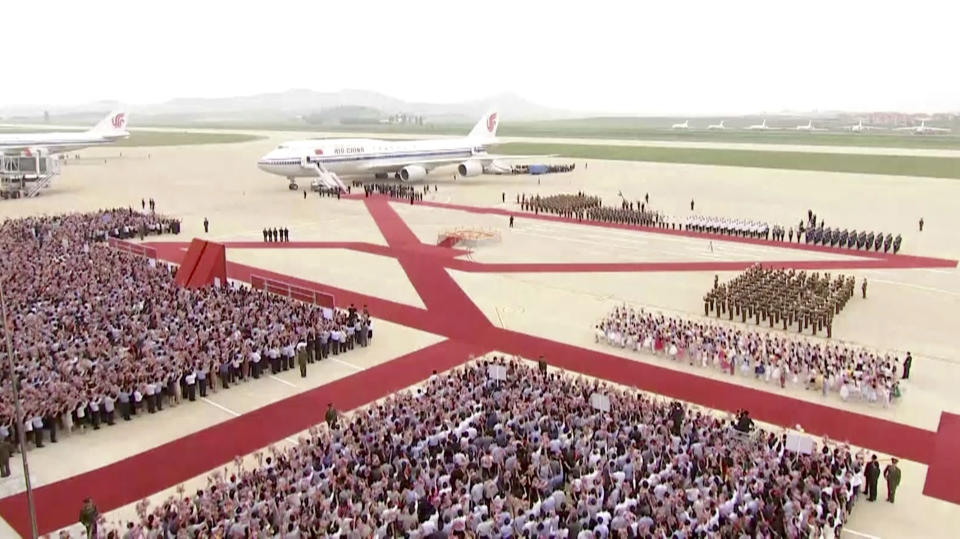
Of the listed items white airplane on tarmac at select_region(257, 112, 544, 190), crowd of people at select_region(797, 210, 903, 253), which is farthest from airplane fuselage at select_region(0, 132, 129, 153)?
crowd of people at select_region(797, 210, 903, 253)

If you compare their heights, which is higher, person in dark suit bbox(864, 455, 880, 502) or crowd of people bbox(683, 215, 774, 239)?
crowd of people bbox(683, 215, 774, 239)

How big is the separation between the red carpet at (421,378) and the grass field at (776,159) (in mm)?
66696

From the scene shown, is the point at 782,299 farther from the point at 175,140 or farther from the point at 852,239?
the point at 175,140

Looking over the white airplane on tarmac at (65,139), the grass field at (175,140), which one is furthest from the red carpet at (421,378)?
the grass field at (175,140)

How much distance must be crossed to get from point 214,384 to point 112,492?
5521 mm

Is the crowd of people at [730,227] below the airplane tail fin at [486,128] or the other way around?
below

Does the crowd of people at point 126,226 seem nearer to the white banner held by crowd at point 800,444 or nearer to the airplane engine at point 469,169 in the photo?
the airplane engine at point 469,169

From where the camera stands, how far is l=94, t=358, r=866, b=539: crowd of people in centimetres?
1220

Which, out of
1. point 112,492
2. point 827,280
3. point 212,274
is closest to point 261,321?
point 212,274

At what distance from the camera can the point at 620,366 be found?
2222 cm

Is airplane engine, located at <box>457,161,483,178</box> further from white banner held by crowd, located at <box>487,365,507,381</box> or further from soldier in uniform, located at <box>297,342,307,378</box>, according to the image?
white banner held by crowd, located at <box>487,365,507,381</box>

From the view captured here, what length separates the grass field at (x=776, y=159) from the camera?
8194 centimetres

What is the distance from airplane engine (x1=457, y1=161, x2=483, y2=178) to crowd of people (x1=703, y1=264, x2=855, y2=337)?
43.1 m

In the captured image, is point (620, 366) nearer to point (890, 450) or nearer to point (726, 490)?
point (890, 450)
